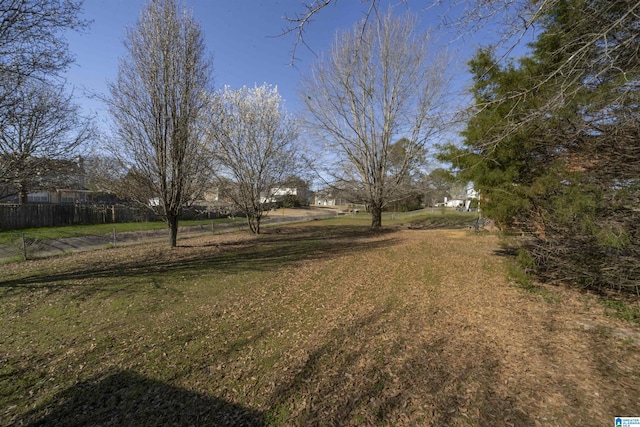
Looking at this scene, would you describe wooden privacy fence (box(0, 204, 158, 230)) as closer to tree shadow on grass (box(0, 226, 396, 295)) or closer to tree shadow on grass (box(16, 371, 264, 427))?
tree shadow on grass (box(0, 226, 396, 295))

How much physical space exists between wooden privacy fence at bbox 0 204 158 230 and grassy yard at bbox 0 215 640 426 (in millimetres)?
11819

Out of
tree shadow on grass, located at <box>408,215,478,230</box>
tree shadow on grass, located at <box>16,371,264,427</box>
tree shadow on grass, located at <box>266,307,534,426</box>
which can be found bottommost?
tree shadow on grass, located at <box>16,371,264,427</box>

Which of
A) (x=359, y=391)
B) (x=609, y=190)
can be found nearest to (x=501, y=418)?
(x=359, y=391)

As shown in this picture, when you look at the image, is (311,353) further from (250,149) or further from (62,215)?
(62,215)

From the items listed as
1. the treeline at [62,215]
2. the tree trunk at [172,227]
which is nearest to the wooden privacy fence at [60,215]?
the treeline at [62,215]

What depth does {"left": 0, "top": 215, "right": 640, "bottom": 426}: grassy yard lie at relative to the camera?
2645 millimetres

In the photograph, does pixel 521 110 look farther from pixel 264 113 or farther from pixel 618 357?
pixel 264 113

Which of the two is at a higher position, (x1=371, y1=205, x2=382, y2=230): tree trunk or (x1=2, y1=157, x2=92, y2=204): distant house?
(x1=2, y1=157, x2=92, y2=204): distant house

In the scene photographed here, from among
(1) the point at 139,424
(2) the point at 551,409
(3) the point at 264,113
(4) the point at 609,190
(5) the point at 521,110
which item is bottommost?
(1) the point at 139,424

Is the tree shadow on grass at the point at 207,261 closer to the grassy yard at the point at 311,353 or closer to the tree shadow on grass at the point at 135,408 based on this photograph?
the grassy yard at the point at 311,353

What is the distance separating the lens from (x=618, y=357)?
327cm

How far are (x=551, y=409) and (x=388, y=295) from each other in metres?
3.35

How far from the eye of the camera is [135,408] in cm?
276

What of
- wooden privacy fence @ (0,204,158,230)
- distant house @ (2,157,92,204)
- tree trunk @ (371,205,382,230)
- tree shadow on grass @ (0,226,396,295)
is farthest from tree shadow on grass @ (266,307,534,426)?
wooden privacy fence @ (0,204,158,230)
